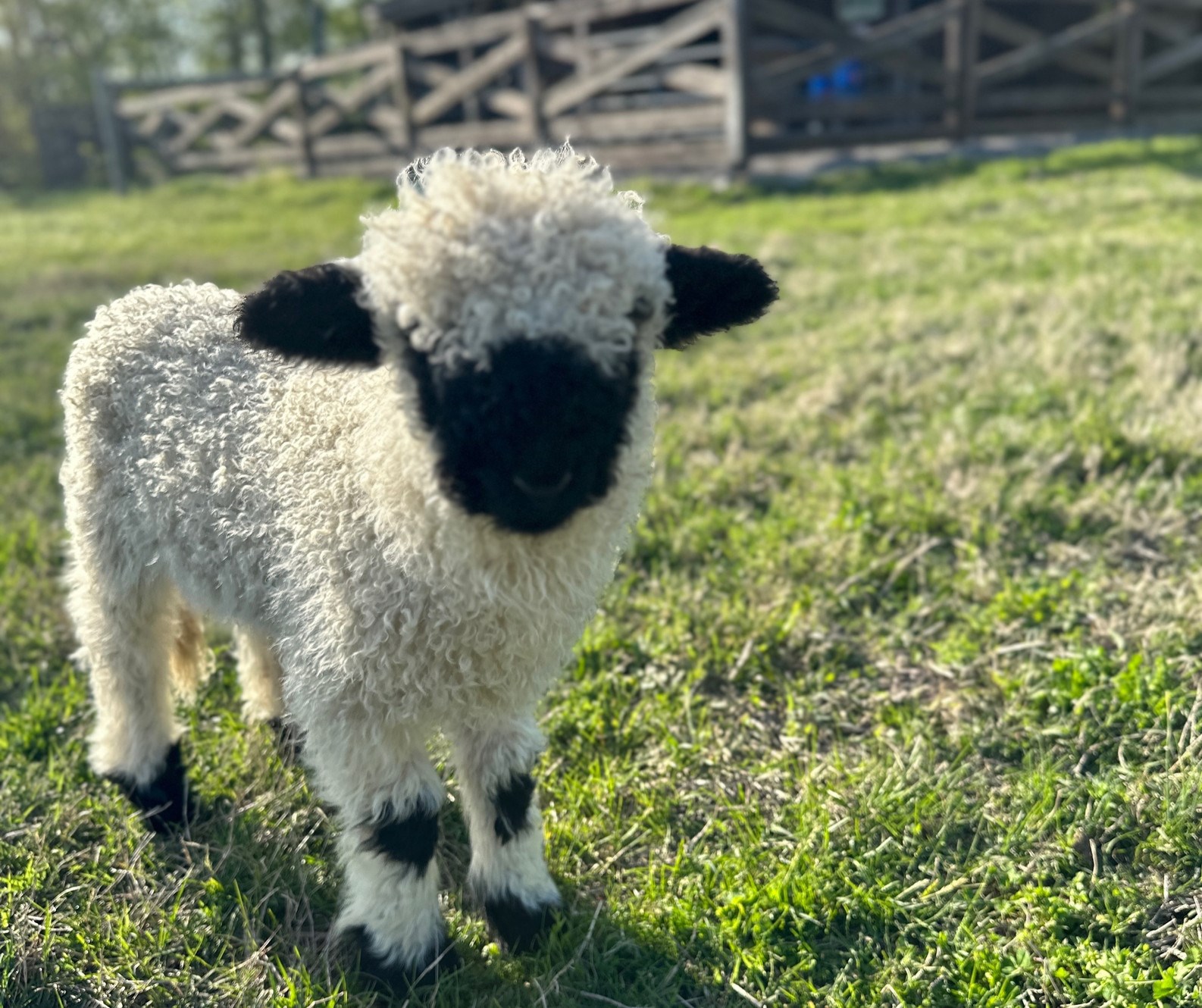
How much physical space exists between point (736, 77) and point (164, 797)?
11878 mm

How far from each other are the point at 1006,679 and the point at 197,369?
2.78 meters

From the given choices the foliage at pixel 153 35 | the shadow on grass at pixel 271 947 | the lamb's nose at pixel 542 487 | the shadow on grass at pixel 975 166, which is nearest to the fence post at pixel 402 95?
the shadow on grass at pixel 975 166

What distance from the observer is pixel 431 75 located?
16.8 m

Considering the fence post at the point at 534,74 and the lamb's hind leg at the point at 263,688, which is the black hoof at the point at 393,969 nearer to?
the lamb's hind leg at the point at 263,688

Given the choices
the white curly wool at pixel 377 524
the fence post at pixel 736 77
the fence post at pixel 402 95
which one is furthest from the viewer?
the fence post at pixel 402 95

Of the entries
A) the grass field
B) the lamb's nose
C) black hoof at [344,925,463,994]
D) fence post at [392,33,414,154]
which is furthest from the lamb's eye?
fence post at [392,33,414,154]

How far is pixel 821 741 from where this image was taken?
3416 mm

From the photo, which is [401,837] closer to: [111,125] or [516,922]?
[516,922]

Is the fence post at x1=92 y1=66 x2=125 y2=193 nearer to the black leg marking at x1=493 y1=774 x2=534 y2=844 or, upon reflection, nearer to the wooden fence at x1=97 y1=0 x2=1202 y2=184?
the wooden fence at x1=97 y1=0 x2=1202 y2=184

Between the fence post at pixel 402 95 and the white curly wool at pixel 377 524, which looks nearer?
the white curly wool at pixel 377 524

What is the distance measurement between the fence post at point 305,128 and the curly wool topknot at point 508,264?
1768cm

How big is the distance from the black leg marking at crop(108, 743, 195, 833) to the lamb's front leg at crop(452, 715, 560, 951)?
1.05 m

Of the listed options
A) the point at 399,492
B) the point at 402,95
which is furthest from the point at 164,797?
the point at 402,95

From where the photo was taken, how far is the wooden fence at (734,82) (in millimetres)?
13242
